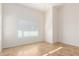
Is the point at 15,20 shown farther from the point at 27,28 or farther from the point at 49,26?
the point at 49,26

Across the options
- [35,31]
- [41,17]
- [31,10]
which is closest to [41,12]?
[41,17]

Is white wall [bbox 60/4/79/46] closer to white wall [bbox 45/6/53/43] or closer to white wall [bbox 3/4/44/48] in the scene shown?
white wall [bbox 45/6/53/43]

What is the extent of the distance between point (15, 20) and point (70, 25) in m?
2.15

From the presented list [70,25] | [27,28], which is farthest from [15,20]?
[70,25]

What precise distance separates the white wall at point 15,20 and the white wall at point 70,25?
2.98 ft

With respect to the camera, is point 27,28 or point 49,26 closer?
point 27,28

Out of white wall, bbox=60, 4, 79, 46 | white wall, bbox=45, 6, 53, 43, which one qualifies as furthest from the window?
white wall, bbox=60, 4, 79, 46

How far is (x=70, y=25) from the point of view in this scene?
10.4 feet

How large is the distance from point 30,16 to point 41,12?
0.45m

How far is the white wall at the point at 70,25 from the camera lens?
2.98 meters

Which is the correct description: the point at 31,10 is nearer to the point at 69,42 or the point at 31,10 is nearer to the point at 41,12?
the point at 41,12

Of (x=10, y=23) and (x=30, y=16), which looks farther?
(x=30, y=16)

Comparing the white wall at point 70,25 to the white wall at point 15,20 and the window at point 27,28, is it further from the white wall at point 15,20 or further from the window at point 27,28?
the window at point 27,28

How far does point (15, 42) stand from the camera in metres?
2.75
